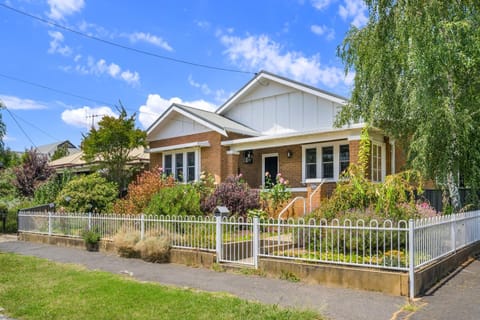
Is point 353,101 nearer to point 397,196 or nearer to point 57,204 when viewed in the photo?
point 397,196

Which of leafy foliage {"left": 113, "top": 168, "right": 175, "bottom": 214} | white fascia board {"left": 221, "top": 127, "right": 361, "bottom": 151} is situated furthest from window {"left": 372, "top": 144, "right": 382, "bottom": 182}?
leafy foliage {"left": 113, "top": 168, "right": 175, "bottom": 214}

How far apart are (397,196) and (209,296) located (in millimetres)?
5185

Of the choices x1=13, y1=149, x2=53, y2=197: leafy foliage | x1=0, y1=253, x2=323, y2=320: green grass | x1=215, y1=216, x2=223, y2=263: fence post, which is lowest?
x1=0, y1=253, x2=323, y2=320: green grass

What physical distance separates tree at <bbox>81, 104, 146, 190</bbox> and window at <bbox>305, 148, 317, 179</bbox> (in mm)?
8078

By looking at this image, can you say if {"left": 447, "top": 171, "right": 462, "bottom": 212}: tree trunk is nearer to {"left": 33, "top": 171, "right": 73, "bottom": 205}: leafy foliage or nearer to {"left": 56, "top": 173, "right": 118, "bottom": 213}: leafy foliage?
{"left": 56, "top": 173, "right": 118, "bottom": 213}: leafy foliage

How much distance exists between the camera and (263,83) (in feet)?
63.7

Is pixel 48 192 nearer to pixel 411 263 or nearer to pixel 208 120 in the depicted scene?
pixel 208 120

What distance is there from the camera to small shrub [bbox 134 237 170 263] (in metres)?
10.4

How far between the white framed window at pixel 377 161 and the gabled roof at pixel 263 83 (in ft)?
6.91

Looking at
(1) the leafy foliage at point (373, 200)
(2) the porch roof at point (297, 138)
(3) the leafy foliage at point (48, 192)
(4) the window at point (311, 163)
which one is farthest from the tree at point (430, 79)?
(3) the leafy foliage at point (48, 192)

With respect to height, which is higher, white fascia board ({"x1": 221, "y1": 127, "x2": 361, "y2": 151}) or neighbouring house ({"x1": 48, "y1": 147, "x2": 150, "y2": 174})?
white fascia board ({"x1": 221, "y1": 127, "x2": 361, "y2": 151})

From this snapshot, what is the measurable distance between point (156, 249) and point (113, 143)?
34.9 ft

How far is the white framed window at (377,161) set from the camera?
15.3m

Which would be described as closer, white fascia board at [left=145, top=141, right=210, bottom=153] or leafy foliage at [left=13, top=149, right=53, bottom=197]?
white fascia board at [left=145, top=141, right=210, bottom=153]
